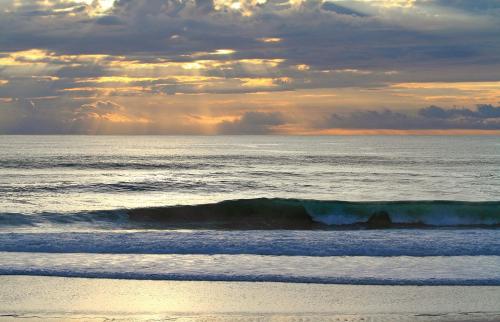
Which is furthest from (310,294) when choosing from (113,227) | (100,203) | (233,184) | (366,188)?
(233,184)

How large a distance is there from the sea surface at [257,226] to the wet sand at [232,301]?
630 mm

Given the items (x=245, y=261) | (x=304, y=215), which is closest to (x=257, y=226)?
(x=304, y=215)

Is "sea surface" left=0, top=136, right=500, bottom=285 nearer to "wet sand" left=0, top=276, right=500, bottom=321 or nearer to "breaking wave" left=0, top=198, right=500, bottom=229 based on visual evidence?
"breaking wave" left=0, top=198, right=500, bottom=229

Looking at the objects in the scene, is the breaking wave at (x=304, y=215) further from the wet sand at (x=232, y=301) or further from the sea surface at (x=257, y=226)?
the wet sand at (x=232, y=301)

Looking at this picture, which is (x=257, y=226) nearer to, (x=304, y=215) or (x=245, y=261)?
(x=304, y=215)

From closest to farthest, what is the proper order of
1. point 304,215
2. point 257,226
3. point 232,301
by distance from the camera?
point 232,301
point 257,226
point 304,215

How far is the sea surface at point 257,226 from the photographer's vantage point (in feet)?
44.2

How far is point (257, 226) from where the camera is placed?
85.1 feet

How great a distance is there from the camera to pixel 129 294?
438 inches

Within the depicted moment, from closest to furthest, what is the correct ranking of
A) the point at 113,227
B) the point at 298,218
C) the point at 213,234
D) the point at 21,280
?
1. the point at 21,280
2. the point at 213,234
3. the point at 113,227
4. the point at 298,218

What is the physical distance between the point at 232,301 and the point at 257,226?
50.2 ft

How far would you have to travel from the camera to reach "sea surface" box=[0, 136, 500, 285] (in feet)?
44.2

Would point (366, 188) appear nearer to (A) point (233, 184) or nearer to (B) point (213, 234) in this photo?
(A) point (233, 184)

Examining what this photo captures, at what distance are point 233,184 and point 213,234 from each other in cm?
2359
